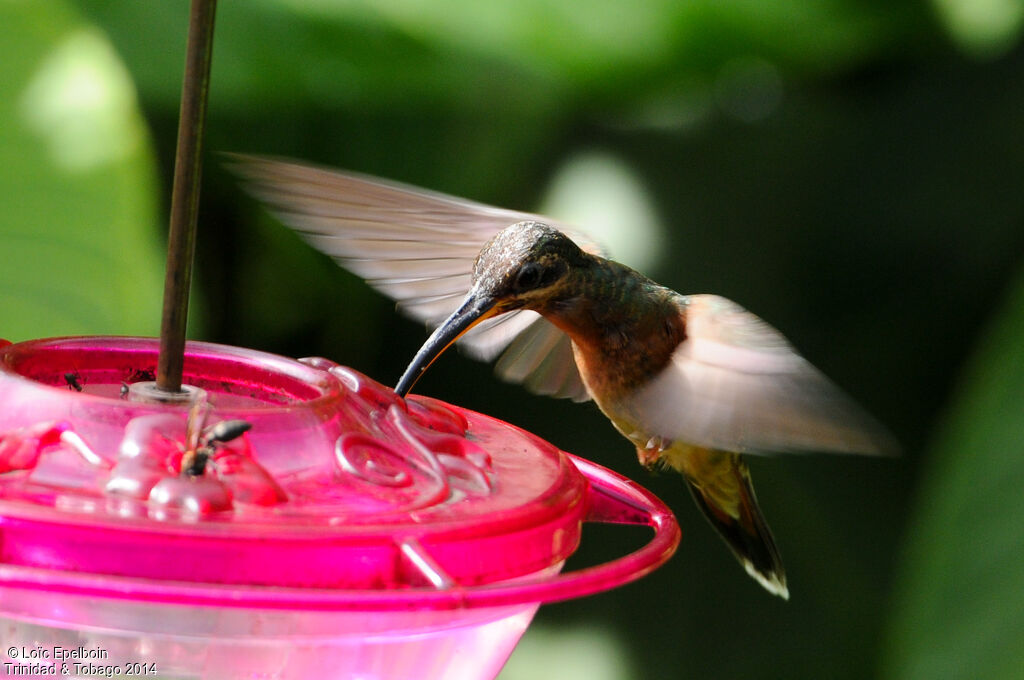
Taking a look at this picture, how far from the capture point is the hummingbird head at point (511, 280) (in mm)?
1851

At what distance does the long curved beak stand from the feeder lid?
0.44ft

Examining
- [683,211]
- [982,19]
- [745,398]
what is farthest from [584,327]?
[982,19]

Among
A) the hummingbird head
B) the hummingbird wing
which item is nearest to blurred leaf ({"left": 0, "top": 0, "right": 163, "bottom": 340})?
the hummingbird wing

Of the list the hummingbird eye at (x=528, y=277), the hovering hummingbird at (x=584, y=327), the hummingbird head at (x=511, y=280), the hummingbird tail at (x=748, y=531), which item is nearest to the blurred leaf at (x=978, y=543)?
the hummingbird tail at (x=748, y=531)

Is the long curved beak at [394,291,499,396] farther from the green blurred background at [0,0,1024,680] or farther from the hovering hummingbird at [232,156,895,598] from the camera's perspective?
the green blurred background at [0,0,1024,680]

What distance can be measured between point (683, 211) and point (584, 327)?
1.32 metres

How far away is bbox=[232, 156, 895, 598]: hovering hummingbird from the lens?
1.82m

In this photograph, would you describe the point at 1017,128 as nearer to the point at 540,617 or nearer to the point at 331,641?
the point at 540,617

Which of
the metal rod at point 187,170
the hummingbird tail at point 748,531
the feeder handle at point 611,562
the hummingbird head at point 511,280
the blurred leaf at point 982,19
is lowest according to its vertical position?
the hummingbird tail at point 748,531

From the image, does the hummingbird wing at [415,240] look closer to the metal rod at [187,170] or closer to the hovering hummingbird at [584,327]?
the hovering hummingbird at [584,327]

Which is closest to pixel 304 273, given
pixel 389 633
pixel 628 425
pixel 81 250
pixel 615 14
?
pixel 81 250

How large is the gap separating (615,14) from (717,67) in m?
0.27

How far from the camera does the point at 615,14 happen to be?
2.93 metres

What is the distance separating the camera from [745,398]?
188 cm
